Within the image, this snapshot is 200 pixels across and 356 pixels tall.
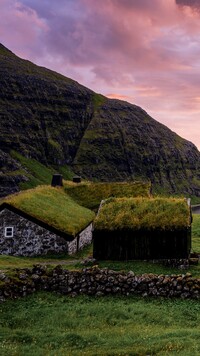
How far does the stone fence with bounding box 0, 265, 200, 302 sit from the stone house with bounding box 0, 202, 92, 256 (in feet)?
53.9

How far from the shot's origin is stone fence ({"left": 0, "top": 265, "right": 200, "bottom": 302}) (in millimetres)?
22453

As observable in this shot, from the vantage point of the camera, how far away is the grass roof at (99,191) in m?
58.2

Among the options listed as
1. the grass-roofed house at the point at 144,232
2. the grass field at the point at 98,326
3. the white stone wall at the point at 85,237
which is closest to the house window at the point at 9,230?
the white stone wall at the point at 85,237

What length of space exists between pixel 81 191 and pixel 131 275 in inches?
1527

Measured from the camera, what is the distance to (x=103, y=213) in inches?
1377

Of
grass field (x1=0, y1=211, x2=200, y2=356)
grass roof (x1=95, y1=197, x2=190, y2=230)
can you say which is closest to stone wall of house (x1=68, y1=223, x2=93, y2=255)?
grass roof (x1=95, y1=197, x2=190, y2=230)

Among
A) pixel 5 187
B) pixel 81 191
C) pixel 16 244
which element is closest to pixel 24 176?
pixel 5 187

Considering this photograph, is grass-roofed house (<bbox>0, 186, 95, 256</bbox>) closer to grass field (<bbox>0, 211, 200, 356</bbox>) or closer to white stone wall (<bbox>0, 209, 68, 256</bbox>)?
white stone wall (<bbox>0, 209, 68, 256</bbox>)

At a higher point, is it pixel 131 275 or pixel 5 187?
pixel 5 187

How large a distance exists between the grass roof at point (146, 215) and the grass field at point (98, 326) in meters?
11.0

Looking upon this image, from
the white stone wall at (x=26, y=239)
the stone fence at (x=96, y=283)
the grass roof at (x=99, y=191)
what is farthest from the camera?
the grass roof at (x=99, y=191)

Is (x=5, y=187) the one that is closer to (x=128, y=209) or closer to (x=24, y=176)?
(x=24, y=176)

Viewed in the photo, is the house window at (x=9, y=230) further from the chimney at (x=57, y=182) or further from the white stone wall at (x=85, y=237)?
the chimney at (x=57, y=182)

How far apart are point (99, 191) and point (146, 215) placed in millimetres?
27641
